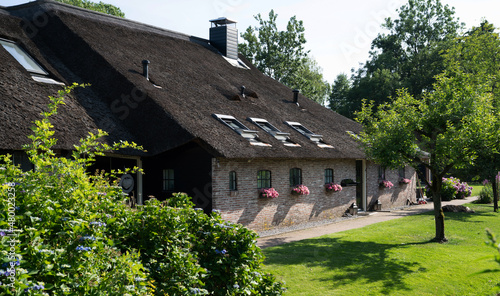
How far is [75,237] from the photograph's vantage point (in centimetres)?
410

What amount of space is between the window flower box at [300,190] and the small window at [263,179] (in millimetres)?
1206

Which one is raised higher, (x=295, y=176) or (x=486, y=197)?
(x=295, y=176)

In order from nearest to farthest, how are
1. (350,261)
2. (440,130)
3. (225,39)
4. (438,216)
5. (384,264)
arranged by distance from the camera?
(384,264) → (350,261) → (440,130) → (438,216) → (225,39)

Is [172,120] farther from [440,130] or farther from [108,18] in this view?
[108,18]

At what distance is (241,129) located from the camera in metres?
14.4

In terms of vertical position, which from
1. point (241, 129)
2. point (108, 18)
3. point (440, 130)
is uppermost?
point (108, 18)

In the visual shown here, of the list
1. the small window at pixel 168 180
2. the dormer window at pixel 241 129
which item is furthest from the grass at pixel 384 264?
the small window at pixel 168 180

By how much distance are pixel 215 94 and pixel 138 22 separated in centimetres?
626

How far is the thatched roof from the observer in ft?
39.7

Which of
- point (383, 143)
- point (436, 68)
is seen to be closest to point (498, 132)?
point (383, 143)

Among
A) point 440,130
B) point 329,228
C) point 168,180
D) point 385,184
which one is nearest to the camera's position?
point 440,130

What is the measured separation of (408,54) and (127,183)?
39.1 m

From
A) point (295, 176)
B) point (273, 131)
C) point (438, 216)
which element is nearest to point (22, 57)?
point (273, 131)

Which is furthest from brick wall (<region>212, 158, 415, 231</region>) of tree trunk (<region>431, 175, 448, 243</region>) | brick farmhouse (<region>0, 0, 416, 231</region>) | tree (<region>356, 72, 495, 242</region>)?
tree trunk (<region>431, 175, 448, 243</region>)
